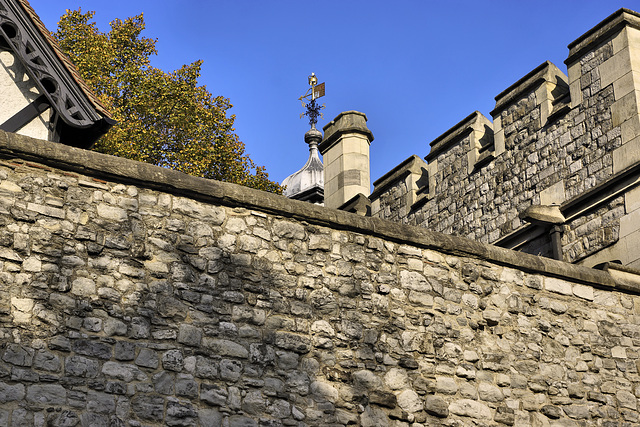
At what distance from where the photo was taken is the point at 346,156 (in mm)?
13500

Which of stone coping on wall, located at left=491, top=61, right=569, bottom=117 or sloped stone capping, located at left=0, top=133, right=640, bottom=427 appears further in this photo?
stone coping on wall, located at left=491, top=61, right=569, bottom=117

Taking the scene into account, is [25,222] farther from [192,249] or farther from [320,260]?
[320,260]

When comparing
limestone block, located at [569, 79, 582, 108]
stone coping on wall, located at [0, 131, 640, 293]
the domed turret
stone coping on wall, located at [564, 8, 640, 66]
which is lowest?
stone coping on wall, located at [0, 131, 640, 293]

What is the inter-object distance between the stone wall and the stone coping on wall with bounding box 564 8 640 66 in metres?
0.01

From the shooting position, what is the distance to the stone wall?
936 cm

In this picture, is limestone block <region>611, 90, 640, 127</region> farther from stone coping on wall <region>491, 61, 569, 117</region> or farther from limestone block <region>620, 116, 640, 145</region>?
stone coping on wall <region>491, 61, 569, 117</region>

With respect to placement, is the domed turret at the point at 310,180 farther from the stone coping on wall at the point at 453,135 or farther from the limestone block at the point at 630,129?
the limestone block at the point at 630,129

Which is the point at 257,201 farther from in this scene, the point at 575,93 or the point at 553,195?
the point at 575,93

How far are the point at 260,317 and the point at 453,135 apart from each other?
6249mm

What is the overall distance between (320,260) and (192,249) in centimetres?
109

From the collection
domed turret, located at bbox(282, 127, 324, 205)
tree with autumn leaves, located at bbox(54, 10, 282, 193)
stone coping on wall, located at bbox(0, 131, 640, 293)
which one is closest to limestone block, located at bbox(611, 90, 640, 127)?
stone coping on wall, located at bbox(0, 131, 640, 293)

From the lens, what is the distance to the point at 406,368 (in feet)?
23.1

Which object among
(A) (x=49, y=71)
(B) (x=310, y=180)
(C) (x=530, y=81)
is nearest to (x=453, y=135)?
(C) (x=530, y=81)

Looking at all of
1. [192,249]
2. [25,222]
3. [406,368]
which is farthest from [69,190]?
[406,368]
